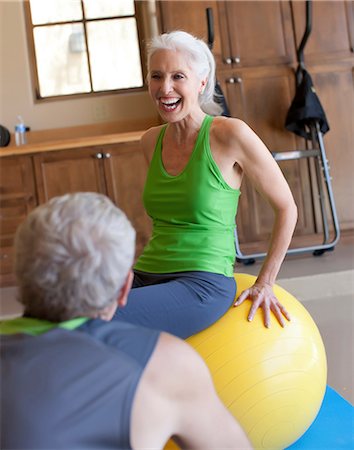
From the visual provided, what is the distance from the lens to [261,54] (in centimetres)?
433

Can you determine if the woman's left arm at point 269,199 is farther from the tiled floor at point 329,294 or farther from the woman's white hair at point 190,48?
the tiled floor at point 329,294

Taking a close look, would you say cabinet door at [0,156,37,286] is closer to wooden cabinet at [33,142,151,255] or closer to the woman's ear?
wooden cabinet at [33,142,151,255]

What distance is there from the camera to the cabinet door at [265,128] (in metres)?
4.34

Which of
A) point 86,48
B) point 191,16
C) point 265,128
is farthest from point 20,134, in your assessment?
point 265,128

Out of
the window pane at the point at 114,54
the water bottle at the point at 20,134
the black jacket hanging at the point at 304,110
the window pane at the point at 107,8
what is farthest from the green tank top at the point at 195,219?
the window pane at the point at 107,8

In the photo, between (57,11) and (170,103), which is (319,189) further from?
(170,103)

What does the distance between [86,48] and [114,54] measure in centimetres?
21

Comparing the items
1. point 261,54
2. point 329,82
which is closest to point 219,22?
point 261,54

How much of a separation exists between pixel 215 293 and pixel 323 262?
2.46 metres

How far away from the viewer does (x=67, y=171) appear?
4.43m

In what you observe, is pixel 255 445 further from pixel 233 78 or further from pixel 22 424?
pixel 233 78

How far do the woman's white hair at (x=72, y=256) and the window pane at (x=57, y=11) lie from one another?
437cm

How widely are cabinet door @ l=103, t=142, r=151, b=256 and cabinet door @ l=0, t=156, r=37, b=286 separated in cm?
52

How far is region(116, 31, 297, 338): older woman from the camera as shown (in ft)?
5.49
